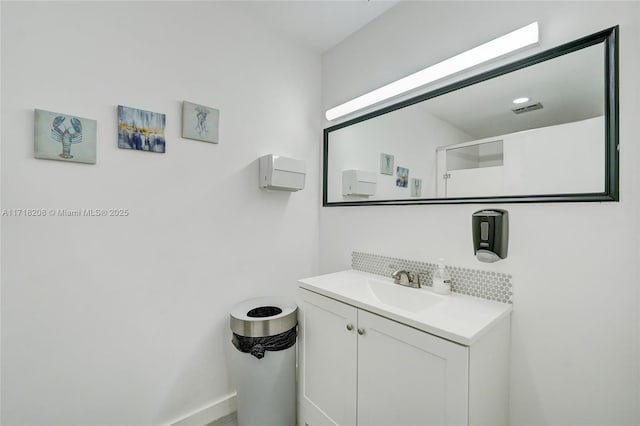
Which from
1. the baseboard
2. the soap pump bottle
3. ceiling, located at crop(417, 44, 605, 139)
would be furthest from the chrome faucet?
the baseboard

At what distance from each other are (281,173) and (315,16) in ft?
3.48

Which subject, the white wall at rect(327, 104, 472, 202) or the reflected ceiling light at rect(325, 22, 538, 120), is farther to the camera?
the white wall at rect(327, 104, 472, 202)

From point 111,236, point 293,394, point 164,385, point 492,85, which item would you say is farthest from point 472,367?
point 111,236

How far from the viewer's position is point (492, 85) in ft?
4.09

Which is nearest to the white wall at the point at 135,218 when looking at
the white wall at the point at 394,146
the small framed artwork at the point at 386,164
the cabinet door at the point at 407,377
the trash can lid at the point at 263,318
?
the trash can lid at the point at 263,318

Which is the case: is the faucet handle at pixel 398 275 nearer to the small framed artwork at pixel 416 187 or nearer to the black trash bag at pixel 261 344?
the small framed artwork at pixel 416 187

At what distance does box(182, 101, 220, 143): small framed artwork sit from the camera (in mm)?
1494

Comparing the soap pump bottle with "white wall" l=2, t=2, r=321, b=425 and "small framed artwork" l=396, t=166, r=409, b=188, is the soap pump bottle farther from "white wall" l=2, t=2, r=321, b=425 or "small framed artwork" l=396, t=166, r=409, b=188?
"white wall" l=2, t=2, r=321, b=425

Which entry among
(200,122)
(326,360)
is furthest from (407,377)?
(200,122)

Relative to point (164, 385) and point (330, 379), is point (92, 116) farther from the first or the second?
point (330, 379)

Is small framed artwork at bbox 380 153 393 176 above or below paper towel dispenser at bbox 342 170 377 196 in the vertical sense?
above

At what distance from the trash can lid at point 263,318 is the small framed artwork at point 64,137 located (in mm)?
1055

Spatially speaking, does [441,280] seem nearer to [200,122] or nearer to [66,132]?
[200,122]

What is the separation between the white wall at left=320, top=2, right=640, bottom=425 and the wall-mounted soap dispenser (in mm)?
91
